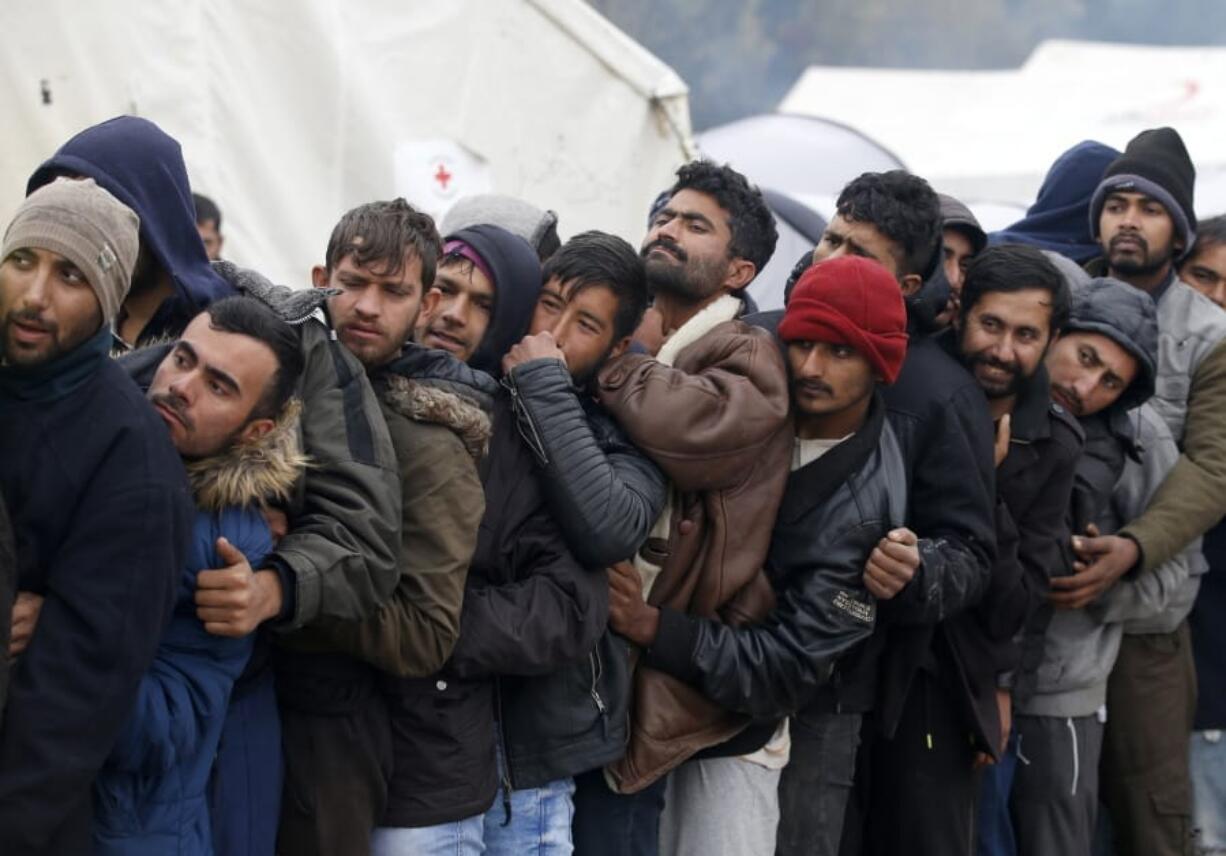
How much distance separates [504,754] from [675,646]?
424mm

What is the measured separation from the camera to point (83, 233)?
2336 mm

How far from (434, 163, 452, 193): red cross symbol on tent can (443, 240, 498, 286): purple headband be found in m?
3.32

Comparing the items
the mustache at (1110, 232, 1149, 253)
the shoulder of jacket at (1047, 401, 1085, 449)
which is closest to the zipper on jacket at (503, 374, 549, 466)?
the shoulder of jacket at (1047, 401, 1085, 449)

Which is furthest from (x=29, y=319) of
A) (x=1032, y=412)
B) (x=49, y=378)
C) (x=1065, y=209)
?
(x=1065, y=209)

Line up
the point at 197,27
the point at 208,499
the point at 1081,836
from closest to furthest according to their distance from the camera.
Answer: the point at 208,499 < the point at 1081,836 < the point at 197,27

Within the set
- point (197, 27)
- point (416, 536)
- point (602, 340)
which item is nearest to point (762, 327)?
point (602, 340)

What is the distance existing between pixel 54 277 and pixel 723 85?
22390 mm

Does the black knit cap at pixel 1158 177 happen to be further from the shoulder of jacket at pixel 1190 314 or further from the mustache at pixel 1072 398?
the mustache at pixel 1072 398

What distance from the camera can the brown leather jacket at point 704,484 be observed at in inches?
122

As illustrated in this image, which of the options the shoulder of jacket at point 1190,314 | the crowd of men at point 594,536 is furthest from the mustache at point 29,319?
the shoulder of jacket at point 1190,314

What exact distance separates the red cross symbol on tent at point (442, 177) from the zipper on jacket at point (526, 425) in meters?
3.59

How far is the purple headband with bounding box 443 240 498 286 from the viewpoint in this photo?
10.4 feet

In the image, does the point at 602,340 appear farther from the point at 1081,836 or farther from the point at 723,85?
the point at 723,85

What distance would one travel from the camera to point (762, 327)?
341 cm
